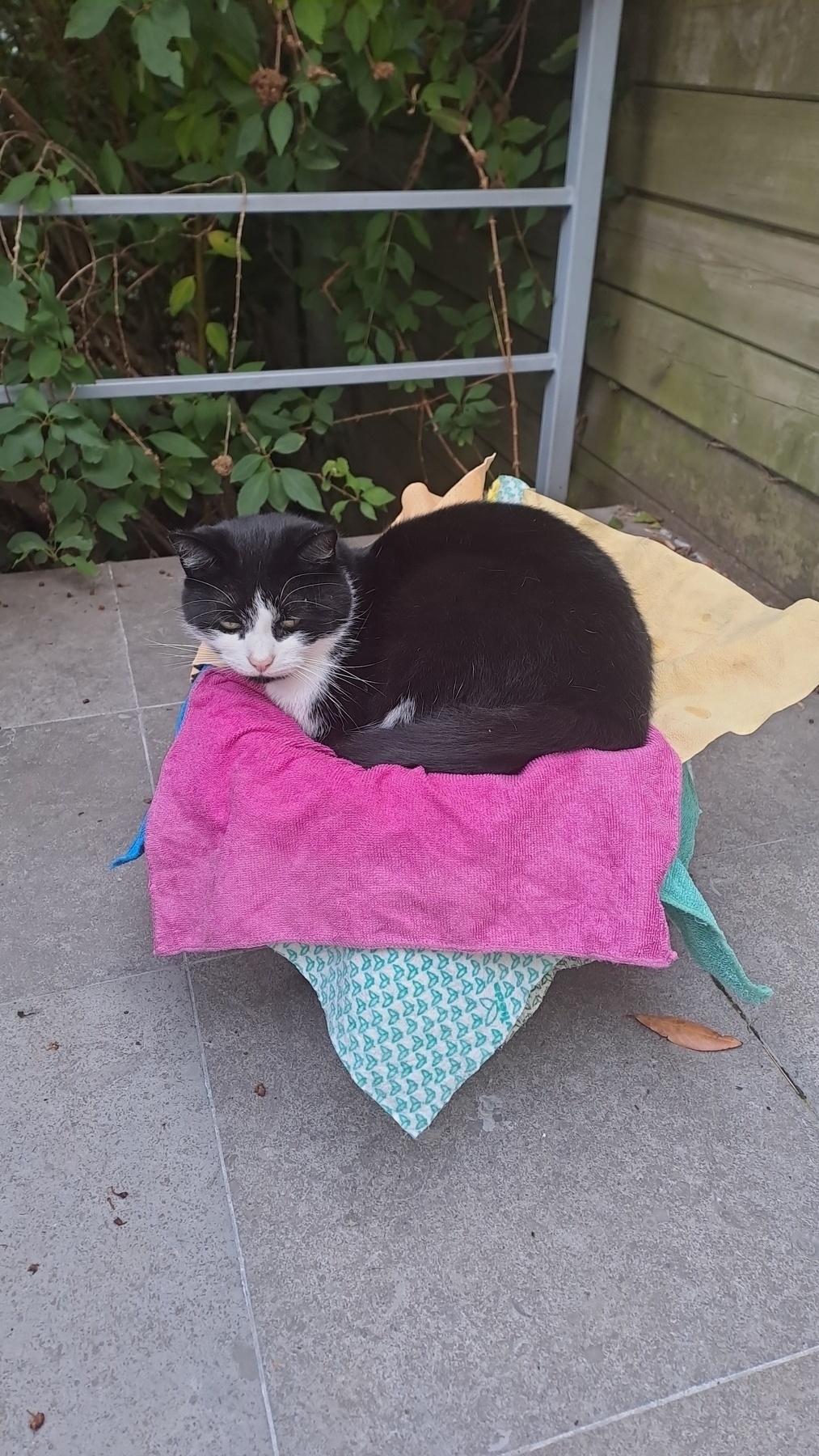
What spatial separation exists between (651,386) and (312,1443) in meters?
2.43

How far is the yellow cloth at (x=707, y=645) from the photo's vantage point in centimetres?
149

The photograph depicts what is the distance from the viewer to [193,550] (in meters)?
1.40

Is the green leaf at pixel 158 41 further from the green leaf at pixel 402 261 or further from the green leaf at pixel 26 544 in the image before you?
the green leaf at pixel 26 544

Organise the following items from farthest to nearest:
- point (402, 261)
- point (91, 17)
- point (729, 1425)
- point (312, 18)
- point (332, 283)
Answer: point (332, 283)
point (402, 261)
point (312, 18)
point (91, 17)
point (729, 1425)

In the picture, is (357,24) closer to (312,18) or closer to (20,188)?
(312,18)

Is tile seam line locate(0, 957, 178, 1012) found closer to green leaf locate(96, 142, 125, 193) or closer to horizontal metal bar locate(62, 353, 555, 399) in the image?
horizontal metal bar locate(62, 353, 555, 399)

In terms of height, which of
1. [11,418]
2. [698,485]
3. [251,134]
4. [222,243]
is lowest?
[698,485]

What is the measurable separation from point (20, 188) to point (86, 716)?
1.12m

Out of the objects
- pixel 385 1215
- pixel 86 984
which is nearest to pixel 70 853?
pixel 86 984

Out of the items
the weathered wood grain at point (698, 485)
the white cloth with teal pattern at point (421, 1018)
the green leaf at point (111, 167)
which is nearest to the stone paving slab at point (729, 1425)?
the white cloth with teal pattern at point (421, 1018)

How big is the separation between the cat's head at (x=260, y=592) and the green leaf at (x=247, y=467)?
3.09 ft

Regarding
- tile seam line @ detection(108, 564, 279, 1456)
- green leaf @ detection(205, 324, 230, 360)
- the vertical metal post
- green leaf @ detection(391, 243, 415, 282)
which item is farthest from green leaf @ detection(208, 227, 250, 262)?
tile seam line @ detection(108, 564, 279, 1456)

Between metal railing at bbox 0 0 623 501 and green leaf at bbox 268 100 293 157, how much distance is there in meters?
0.15

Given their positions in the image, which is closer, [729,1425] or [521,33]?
[729,1425]
